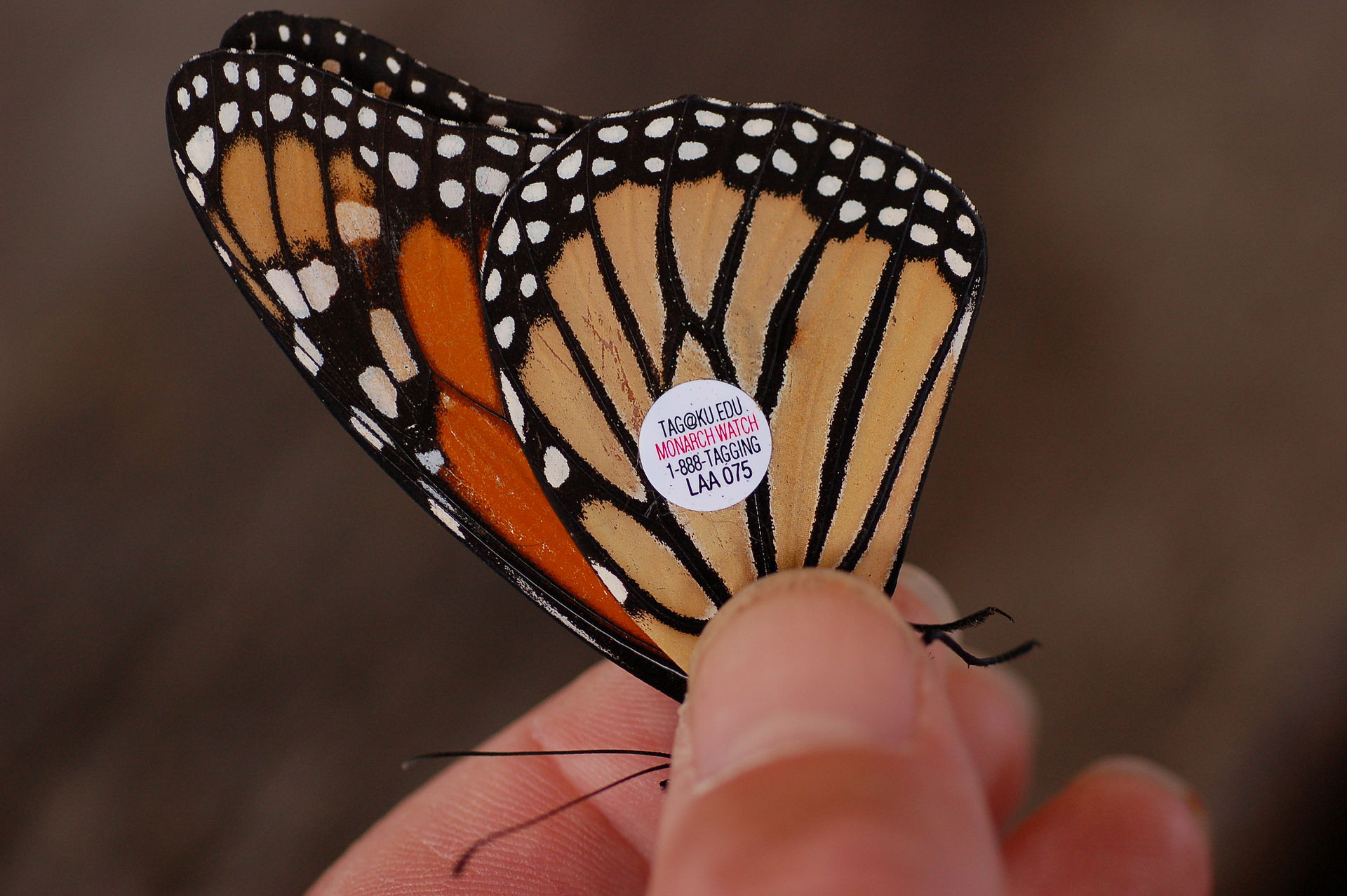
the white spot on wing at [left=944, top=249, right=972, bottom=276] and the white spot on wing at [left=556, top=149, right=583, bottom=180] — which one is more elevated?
the white spot on wing at [left=556, top=149, right=583, bottom=180]

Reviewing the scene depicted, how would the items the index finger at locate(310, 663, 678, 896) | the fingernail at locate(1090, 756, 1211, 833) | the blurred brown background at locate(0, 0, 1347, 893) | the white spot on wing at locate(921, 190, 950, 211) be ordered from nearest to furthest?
the white spot on wing at locate(921, 190, 950, 211) < the index finger at locate(310, 663, 678, 896) < the fingernail at locate(1090, 756, 1211, 833) < the blurred brown background at locate(0, 0, 1347, 893)

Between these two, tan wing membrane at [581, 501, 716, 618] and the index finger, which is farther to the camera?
the index finger

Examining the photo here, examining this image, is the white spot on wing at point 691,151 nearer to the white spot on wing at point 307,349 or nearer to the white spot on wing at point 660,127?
the white spot on wing at point 660,127

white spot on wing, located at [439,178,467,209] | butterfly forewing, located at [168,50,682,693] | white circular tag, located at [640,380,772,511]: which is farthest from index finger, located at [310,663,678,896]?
A: white spot on wing, located at [439,178,467,209]

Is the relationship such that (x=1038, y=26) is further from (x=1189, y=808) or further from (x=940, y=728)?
(x=940, y=728)

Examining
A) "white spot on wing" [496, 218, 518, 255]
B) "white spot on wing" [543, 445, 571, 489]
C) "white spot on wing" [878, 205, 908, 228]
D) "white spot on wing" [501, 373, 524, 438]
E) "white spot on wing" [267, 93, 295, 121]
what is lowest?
"white spot on wing" [543, 445, 571, 489]

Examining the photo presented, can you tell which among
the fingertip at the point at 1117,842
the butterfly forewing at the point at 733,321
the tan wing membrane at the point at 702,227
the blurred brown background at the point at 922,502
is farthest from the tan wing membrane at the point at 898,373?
the blurred brown background at the point at 922,502

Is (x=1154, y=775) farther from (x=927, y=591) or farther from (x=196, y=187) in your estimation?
(x=196, y=187)

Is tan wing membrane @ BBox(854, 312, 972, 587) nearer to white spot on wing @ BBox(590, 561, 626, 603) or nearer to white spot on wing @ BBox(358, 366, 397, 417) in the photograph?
white spot on wing @ BBox(590, 561, 626, 603)
